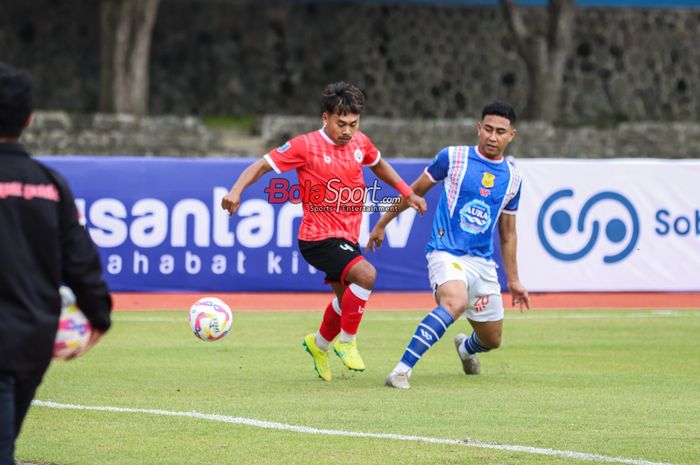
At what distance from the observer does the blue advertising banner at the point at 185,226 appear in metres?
15.9

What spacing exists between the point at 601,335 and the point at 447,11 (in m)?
20.9

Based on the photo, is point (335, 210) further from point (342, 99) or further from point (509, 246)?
point (509, 246)

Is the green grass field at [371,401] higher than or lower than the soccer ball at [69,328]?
lower

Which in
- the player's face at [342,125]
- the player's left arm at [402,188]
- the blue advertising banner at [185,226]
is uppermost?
the player's face at [342,125]

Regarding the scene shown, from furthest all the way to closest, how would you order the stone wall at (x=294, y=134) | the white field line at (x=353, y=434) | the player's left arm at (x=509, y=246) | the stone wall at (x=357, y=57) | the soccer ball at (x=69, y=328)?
the stone wall at (x=357, y=57)
the stone wall at (x=294, y=134)
the player's left arm at (x=509, y=246)
the white field line at (x=353, y=434)
the soccer ball at (x=69, y=328)

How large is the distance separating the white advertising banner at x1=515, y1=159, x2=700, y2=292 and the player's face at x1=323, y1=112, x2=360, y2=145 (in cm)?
691

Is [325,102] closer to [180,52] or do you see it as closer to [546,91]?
[546,91]

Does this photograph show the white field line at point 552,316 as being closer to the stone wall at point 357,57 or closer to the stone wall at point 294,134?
the stone wall at point 294,134

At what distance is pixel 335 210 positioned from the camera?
981cm

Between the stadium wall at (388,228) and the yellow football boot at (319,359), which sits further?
the stadium wall at (388,228)

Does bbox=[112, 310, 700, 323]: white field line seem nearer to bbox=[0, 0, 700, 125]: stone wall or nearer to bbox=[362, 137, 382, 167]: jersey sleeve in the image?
bbox=[362, 137, 382, 167]: jersey sleeve

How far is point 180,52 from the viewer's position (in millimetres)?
32500

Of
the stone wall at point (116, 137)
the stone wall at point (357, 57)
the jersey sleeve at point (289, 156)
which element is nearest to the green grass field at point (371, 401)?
the jersey sleeve at point (289, 156)

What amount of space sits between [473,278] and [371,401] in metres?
1.28
